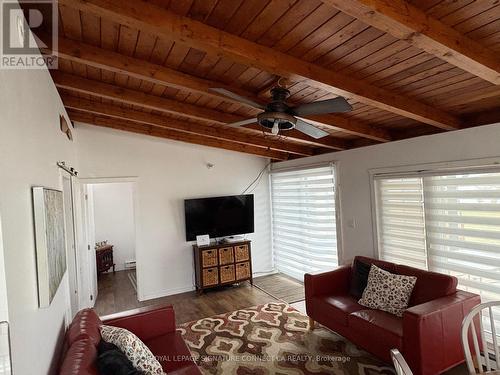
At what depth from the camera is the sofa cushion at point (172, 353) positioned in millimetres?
2148

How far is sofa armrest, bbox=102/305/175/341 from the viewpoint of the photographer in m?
2.53

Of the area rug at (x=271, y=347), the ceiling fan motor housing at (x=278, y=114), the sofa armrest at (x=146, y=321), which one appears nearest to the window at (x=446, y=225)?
the area rug at (x=271, y=347)

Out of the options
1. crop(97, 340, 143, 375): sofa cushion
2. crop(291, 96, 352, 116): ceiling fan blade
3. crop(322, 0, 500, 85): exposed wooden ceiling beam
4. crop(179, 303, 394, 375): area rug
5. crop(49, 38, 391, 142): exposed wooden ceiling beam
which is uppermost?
crop(49, 38, 391, 142): exposed wooden ceiling beam

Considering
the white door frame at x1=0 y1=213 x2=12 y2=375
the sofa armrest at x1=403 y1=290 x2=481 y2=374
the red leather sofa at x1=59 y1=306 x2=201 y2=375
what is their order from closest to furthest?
the white door frame at x1=0 y1=213 x2=12 y2=375, the red leather sofa at x1=59 y1=306 x2=201 y2=375, the sofa armrest at x1=403 y1=290 x2=481 y2=374

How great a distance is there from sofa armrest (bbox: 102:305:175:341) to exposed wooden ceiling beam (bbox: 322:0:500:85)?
8.89 ft

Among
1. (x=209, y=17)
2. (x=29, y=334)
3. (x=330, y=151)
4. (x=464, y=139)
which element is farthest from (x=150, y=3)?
(x=330, y=151)

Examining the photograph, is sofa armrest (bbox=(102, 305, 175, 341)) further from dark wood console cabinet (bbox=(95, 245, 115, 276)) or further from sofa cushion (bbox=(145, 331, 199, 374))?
dark wood console cabinet (bbox=(95, 245, 115, 276))

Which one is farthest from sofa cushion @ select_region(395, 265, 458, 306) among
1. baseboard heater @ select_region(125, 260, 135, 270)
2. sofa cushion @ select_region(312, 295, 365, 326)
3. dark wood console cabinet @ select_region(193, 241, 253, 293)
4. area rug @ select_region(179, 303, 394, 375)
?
baseboard heater @ select_region(125, 260, 135, 270)

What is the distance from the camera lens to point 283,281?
5383 millimetres

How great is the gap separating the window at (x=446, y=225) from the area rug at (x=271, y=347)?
1225 millimetres

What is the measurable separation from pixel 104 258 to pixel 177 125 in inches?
154

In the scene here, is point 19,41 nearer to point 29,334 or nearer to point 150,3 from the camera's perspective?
point 150,3

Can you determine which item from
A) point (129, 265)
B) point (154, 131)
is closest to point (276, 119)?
point (154, 131)

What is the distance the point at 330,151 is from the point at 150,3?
11.5 ft
